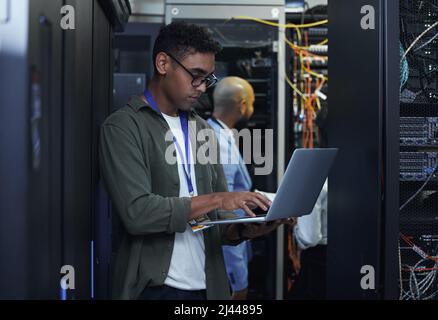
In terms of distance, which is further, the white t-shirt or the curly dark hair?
the curly dark hair

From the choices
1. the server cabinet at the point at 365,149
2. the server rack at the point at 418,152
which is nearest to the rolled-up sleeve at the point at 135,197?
the server cabinet at the point at 365,149

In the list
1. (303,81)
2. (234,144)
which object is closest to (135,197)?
(234,144)

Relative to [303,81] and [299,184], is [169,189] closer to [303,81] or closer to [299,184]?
[299,184]

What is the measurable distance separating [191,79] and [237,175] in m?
1.35

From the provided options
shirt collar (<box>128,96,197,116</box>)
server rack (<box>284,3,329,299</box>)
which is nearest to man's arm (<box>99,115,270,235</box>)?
shirt collar (<box>128,96,197,116</box>)

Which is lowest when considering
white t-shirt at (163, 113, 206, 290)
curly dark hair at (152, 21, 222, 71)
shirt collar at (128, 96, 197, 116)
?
white t-shirt at (163, 113, 206, 290)

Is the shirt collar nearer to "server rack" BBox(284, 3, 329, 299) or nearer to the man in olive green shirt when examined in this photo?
the man in olive green shirt

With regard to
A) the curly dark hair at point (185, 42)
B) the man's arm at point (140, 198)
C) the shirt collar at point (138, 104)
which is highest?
the curly dark hair at point (185, 42)

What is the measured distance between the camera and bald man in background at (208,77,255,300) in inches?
107

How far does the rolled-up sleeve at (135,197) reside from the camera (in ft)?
4.38

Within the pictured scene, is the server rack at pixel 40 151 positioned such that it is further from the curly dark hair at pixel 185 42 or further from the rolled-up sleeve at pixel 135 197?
the curly dark hair at pixel 185 42

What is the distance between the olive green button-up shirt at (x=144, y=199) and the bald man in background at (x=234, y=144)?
119 cm

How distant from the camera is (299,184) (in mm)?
1320
